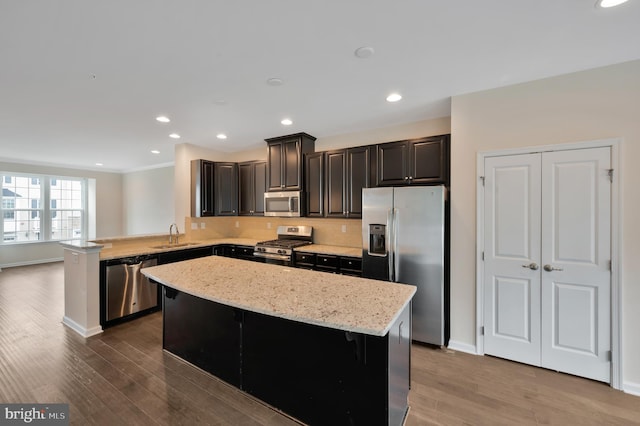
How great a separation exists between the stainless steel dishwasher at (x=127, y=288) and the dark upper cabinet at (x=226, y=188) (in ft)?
5.13

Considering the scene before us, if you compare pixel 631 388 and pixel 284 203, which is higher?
pixel 284 203

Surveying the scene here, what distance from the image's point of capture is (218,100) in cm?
295

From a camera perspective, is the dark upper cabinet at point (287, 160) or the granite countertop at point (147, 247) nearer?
the granite countertop at point (147, 247)

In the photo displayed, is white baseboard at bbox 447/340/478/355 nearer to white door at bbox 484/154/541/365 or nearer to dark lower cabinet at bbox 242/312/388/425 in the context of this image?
white door at bbox 484/154/541/365

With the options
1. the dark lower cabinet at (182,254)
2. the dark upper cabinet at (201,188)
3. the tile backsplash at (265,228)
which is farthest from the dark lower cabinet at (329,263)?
the dark upper cabinet at (201,188)

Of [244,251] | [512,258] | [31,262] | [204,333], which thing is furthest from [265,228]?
[31,262]

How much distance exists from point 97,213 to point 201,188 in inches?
225

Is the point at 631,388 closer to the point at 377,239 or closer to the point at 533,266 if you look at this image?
the point at 533,266

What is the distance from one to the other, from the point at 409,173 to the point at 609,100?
1792 mm

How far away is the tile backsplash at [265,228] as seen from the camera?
420 centimetres

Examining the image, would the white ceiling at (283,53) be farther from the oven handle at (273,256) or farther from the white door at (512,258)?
the oven handle at (273,256)

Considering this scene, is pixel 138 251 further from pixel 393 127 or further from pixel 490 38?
pixel 490 38

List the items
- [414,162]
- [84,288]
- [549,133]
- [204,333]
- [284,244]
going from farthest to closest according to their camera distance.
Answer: [284,244] < [414,162] < [84,288] < [549,133] < [204,333]

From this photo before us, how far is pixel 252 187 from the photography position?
4.96 meters
